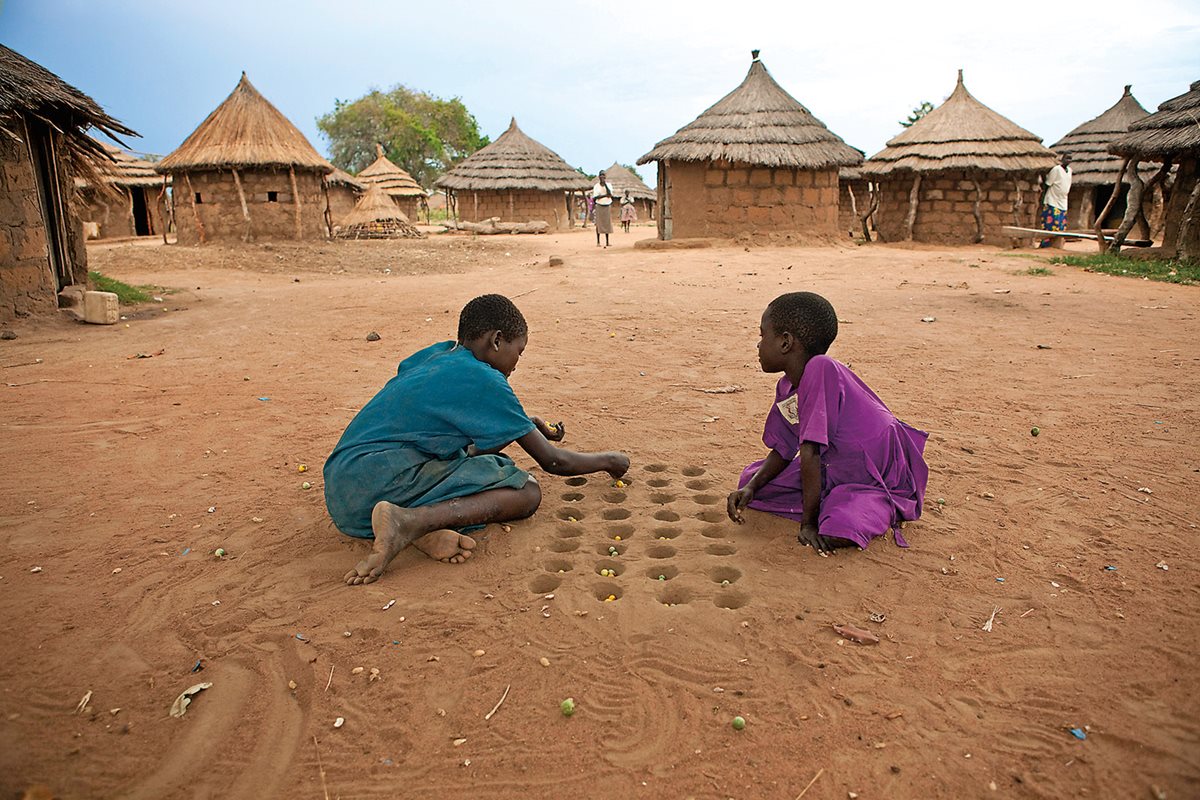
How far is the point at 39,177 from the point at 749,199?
11852mm

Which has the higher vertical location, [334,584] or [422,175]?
[422,175]

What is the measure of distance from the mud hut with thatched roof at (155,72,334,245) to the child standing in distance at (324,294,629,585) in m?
16.3

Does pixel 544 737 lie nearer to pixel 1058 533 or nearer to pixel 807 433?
pixel 807 433

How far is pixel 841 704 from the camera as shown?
75.9 inches

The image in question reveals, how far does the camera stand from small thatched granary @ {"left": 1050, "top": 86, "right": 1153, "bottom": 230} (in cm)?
2050

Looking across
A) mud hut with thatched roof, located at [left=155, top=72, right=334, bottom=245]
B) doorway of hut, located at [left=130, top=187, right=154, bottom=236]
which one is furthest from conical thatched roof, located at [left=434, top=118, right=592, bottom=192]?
doorway of hut, located at [left=130, top=187, right=154, bottom=236]

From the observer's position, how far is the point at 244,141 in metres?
17.0

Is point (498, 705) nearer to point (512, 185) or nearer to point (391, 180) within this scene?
point (512, 185)

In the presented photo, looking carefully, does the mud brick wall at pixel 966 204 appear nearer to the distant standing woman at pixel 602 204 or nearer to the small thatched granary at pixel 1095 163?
the small thatched granary at pixel 1095 163

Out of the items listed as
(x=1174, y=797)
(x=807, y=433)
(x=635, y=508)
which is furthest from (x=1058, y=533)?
(x=635, y=508)

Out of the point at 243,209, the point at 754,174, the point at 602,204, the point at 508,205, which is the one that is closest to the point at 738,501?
the point at 754,174

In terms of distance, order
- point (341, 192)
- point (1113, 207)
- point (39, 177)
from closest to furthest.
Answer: point (39, 177) → point (1113, 207) → point (341, 192)

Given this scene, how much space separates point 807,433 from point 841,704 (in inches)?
39.7

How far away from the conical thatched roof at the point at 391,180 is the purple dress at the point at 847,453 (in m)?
28.1
